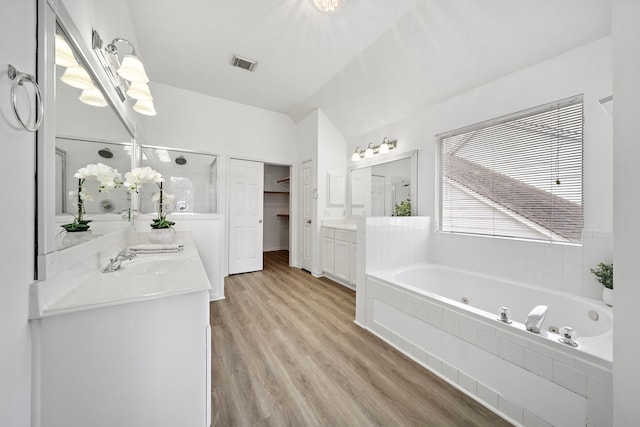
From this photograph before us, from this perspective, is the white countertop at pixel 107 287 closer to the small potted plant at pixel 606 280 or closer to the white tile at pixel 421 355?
the white tile at pixel 421 355

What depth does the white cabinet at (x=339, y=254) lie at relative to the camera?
3.09 meters

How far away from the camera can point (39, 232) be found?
2.36 ft

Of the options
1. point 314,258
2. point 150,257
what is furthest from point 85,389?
point 314,258

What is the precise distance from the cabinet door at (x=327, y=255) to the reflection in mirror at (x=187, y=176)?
177cm

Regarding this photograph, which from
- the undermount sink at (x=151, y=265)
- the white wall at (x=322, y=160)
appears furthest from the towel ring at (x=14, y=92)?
the white wall at (x=322, y=160)

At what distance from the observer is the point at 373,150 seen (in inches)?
128

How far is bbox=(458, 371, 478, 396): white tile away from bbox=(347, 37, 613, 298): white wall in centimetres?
109

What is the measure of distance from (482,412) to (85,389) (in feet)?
5.84

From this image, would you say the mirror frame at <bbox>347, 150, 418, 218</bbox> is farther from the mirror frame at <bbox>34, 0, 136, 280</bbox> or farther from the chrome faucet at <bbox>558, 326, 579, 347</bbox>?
the mirror frame at <bbox>34, 0, 136, 280</bbox>

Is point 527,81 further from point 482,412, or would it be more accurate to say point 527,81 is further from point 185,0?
point 185,0

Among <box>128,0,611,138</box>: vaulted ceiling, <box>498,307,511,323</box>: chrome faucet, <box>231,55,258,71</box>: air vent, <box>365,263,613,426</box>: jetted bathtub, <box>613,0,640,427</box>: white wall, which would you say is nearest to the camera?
<box>613,0,640,427</box>: white wall

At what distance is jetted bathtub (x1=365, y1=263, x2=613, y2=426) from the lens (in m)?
1.04

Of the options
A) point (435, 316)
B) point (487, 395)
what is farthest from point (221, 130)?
point (487, 395)

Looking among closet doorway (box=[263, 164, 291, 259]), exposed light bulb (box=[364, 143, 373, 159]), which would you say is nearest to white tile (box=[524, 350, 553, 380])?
exposed light bulb (box=[364, 143, 373, 159])
